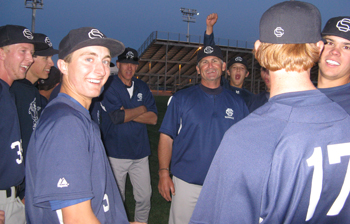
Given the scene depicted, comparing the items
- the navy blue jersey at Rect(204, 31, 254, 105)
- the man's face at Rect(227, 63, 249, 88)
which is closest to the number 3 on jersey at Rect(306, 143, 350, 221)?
the navy blue jersey at Rect(204, 31, 254, 105)

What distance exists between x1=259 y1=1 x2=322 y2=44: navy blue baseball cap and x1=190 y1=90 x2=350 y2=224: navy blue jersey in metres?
0.28

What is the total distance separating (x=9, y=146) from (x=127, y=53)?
2570 millimetres

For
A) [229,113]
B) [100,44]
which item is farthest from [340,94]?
[100,44]

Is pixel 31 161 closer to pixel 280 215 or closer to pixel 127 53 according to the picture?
pixel 280 215

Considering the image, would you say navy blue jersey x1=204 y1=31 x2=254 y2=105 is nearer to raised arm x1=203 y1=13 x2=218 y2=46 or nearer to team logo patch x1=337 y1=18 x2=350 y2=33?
raised arm x1=203 y1=13 x2=218 y2=46

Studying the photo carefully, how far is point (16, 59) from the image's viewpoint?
8.90ft

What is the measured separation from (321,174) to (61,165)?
1237 mm

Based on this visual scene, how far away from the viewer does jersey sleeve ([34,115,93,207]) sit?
117 cm

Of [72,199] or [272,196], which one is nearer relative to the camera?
[272,196]

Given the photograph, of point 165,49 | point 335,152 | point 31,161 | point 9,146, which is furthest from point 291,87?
point 165,49

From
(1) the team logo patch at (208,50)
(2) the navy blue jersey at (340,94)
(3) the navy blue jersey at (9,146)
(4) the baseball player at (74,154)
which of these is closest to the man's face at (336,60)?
(2) the navy blue jersey at (340,94)

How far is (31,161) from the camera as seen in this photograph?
4.46ft

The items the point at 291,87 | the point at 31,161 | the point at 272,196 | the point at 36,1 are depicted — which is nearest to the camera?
the point at 272,196

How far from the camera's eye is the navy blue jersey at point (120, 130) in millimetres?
3781
